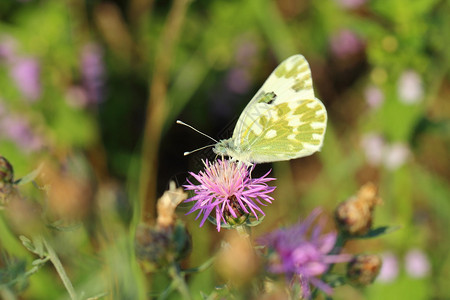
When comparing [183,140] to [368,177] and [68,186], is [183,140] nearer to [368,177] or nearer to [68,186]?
[368,177]

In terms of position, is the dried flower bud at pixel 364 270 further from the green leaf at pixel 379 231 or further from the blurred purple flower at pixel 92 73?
the blurred purple flower at pixel 92 73

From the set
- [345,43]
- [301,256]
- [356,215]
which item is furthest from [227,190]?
[345,43]

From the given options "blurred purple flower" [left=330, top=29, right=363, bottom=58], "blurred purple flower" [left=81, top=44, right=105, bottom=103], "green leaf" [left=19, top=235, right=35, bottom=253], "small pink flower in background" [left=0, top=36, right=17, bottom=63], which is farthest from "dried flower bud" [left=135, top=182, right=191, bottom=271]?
"blurred purple flower" [left=330, top=29, right=363, bottom=58]

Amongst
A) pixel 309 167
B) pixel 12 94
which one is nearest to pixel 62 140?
pixel 12 94

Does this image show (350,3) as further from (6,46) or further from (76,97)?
(6,46)

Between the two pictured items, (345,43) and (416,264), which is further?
(345,43)

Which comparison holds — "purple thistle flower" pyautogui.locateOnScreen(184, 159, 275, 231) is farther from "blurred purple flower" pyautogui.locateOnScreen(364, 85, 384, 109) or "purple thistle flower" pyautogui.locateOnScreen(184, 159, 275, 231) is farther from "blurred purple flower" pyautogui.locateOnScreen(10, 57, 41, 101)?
"blurred purple flower" pyautogui.locateOnScreen(10, 57, 41, 101)
